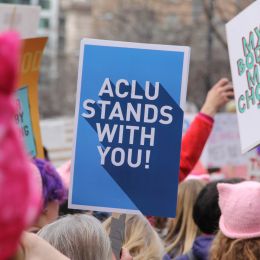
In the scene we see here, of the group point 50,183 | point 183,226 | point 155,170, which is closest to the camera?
point 155,170

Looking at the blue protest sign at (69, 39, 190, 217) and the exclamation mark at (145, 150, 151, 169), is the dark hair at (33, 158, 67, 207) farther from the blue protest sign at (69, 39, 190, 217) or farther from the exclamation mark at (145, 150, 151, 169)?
the exclamation mark at (145, 150, 151, 169)

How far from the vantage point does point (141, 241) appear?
3.47 metres

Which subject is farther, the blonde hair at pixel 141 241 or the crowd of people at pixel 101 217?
the blonde hair at pixel 141 241

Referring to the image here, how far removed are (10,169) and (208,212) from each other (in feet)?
9.37

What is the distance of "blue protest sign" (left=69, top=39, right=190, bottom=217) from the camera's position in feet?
10.5

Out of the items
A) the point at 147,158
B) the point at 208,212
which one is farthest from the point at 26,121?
the point at 147,158

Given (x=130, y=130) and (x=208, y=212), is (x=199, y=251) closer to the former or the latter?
(x=208, y=212)

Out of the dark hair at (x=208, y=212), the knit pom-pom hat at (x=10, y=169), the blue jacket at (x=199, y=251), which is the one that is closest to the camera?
the knit pom-pom hat at (x=10, y=169)

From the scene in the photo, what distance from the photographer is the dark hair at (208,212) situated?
3986 millimetres

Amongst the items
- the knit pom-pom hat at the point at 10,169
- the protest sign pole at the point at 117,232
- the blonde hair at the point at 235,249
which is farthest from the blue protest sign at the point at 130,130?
the knit pom-pom hat at the point at 10,169

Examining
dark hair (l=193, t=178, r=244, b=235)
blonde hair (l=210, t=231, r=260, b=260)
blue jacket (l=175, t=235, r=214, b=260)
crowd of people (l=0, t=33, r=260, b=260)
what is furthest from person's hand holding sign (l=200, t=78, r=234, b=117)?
blonde hair (l=210, t=231, r=260, b=260)

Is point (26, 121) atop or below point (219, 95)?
below

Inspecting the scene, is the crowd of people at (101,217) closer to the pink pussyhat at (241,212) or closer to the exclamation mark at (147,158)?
the pink pussyhat at (241,212)

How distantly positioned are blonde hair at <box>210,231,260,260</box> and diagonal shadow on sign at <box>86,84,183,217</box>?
239 mm
